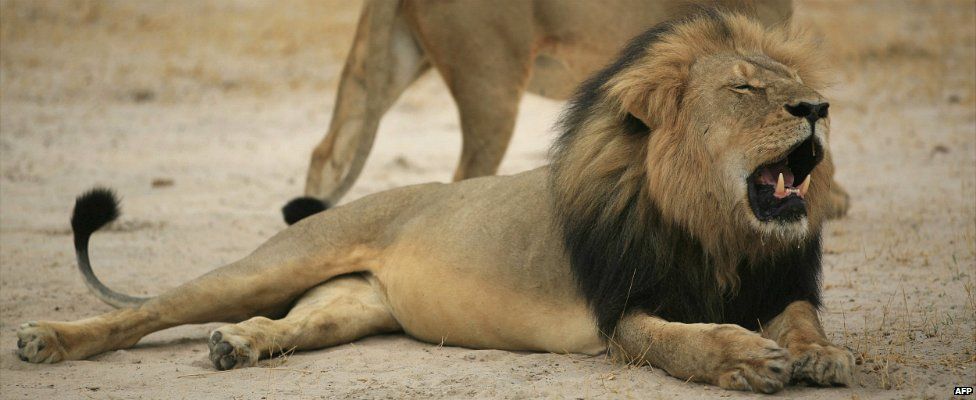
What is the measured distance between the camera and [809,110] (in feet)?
9.80

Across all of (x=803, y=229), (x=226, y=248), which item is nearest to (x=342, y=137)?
(x=226, y=248)

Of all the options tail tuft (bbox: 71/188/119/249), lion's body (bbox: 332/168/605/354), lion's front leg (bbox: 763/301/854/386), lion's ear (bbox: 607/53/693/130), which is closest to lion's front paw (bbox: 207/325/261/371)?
lion's body (bbox: 332/168/605/354)

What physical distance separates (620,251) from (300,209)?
1.65m

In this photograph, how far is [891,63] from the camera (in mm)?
11547

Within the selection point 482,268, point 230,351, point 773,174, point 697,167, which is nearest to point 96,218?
point 230,351

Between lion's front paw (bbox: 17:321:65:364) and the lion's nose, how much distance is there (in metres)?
2.37

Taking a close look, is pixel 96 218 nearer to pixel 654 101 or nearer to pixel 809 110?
pixel 654 101

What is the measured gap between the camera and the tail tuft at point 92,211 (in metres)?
4.23

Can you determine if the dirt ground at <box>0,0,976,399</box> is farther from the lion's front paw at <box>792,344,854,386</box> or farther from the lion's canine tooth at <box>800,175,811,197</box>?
the lion's canine tooth at <box>800,175,811,197</box>

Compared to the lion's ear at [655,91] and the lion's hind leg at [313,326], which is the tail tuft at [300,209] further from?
the lion's ear at [655,91]

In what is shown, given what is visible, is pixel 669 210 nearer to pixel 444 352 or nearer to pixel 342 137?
pixel 444 352

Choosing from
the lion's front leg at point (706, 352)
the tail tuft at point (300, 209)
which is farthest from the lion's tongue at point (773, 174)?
the tail tuft at point (300, 209)

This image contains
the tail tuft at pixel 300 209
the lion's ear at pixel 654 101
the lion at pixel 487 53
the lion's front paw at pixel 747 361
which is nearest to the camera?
the lion's front paw at pixel 747 361

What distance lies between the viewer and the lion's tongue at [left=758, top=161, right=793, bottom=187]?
3109mm
